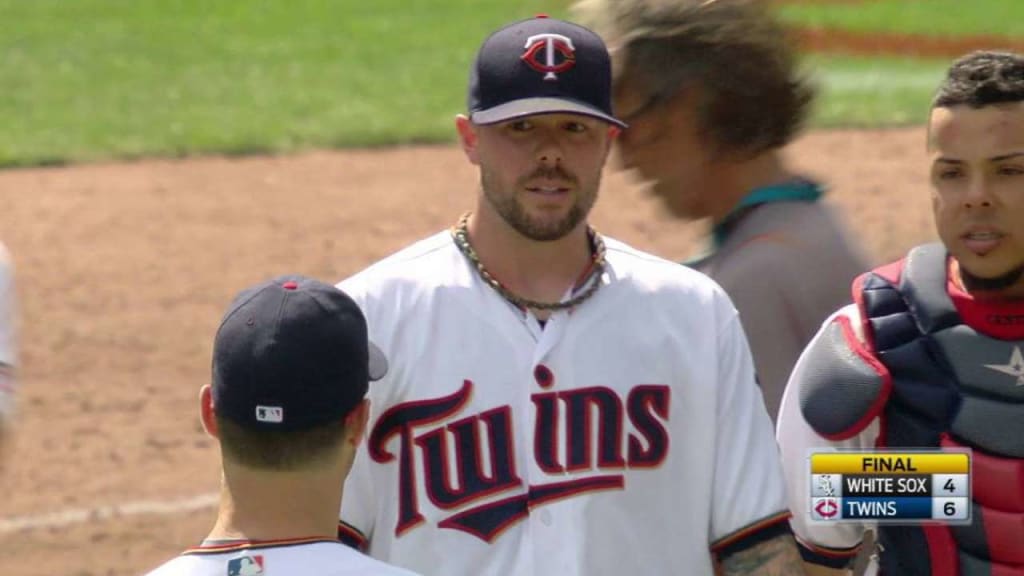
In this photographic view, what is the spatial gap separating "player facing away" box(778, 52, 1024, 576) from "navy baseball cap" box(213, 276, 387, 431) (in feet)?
3.26

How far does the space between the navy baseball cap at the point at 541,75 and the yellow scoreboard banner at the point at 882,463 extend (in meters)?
0.69

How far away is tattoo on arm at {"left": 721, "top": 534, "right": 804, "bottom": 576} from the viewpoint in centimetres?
333

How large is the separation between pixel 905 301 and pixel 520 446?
0.72m

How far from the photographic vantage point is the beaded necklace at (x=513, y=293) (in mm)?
3418

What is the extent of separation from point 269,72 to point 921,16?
259 inches

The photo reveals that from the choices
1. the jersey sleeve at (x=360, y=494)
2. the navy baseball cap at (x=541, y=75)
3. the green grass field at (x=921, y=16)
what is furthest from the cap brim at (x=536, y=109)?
the green grass field at (x=921, y=16)

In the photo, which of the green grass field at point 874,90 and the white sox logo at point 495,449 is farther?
the green grass field at point 874,90

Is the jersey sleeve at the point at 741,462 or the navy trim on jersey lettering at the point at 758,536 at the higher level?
the jersey sleeve at the point at 741,462

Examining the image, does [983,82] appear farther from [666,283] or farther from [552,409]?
[552,409]

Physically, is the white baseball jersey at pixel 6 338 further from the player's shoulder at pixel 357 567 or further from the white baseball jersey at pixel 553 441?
the player's shoulder at pixel 357 567

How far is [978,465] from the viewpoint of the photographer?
3.36 metres

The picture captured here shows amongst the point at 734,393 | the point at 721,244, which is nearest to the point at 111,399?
the point at 721,244

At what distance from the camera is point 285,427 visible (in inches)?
105

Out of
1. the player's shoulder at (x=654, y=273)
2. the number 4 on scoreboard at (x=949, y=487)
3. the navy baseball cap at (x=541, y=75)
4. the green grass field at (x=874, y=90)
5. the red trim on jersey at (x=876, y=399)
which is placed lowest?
the number 4 on scoreboard at (x=949, y=487)
